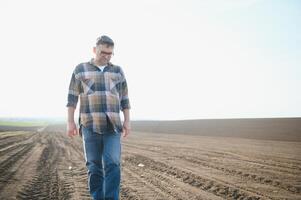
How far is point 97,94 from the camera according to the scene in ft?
12.9

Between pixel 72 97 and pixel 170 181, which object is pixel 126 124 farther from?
pixel 170 181

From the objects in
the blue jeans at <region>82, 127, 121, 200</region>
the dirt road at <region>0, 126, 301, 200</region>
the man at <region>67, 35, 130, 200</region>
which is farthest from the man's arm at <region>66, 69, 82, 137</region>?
the dirt road at <region>0, 126, 301, 200</region>

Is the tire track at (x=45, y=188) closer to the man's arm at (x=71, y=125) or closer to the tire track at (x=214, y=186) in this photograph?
the man's arm at (x=71, y=125)

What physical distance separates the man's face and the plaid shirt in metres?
0.08

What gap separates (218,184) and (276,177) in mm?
1852

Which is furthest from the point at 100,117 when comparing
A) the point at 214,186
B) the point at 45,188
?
the point at 214,186

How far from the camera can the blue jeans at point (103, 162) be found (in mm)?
3818

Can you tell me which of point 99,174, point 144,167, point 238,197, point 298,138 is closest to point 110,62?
point 99,174

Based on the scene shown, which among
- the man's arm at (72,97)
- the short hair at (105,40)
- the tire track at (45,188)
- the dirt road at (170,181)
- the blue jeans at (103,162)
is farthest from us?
the dirt road at (170,181)

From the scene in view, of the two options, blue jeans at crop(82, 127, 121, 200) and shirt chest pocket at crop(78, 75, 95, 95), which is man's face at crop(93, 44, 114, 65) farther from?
blue jeans at crop(82, 127, 121, 200)

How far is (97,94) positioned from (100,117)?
0.88 ft

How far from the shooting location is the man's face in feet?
13.1

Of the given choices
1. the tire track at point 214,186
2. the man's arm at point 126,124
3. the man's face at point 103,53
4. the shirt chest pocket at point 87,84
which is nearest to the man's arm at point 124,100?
the man's arm at point 126,124

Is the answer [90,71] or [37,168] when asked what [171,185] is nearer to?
[90,71]
